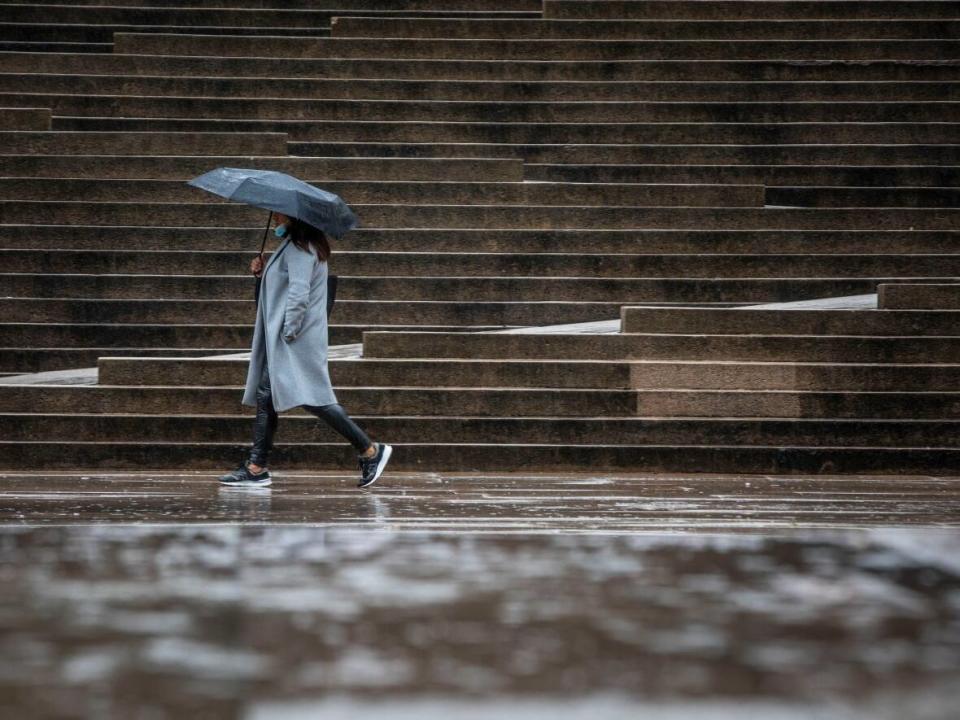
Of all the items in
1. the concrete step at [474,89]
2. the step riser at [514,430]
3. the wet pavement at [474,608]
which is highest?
the concrete step at [474,89]

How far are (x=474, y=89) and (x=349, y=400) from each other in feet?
17.6

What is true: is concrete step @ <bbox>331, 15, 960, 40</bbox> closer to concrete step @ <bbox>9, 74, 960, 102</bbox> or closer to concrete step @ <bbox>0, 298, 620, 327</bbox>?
concrete step @ <bbox>9, 74, 960, 102</bbox>

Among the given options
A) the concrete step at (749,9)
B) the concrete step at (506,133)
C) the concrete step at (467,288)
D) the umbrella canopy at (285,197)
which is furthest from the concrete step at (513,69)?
the umbrella canopy at (285,197)

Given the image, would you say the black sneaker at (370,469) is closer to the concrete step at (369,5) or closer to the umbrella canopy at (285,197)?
the umbrella canopy at (285,197)

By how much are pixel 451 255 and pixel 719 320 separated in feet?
8.79

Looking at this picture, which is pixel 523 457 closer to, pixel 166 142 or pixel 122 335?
pixel 122 335

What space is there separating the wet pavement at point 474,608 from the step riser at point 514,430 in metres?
1.74

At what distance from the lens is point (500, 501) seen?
25.5 feet

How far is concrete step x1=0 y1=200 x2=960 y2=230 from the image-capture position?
12.5 m

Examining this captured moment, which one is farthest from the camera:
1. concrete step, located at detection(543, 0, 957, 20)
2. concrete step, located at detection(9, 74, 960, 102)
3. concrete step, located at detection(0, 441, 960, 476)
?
concrete step, located at detection(543, 0, 957, 20)

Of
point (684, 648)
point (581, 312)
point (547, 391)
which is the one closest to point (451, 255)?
point (581, 312)

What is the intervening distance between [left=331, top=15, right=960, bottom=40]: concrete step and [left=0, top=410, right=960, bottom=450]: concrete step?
6.35m

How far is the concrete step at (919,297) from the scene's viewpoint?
10.6m

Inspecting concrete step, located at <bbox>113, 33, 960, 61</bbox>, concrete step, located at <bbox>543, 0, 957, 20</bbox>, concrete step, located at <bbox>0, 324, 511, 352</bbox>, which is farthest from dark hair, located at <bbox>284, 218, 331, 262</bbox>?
concrete step, located at <bbox>543, 0, 957, 20</bbox>
